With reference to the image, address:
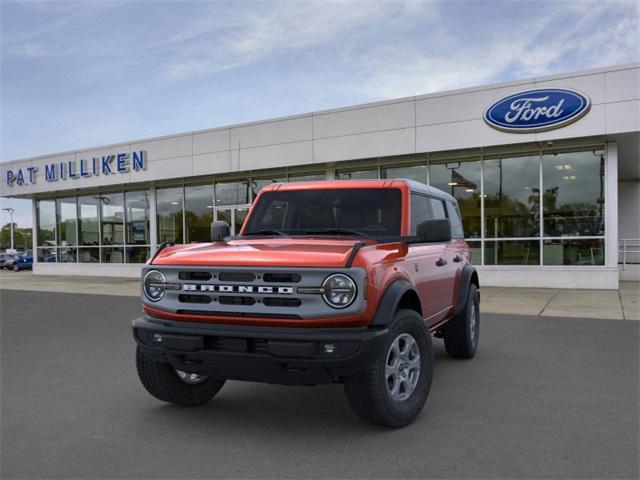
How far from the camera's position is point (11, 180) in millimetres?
25797

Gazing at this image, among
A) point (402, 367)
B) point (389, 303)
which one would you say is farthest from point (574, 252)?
point (389, 303)

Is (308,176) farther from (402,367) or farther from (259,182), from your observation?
(402,367)

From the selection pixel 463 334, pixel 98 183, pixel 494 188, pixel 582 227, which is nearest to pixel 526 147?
pixel 494 188

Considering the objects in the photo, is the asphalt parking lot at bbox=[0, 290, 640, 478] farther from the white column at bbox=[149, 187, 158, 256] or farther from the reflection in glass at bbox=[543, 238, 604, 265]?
the white column at bbox=[149, 187, 158, 256]

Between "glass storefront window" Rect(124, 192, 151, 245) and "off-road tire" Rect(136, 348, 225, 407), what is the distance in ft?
60.8

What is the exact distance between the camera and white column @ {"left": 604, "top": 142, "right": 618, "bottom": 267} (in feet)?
44.8

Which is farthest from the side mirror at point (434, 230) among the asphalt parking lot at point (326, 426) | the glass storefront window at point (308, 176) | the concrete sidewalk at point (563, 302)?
the glass storefront window at point (308, 176)

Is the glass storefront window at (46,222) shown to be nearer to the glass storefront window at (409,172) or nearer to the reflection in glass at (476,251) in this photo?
the glass storefront window at (409,172)

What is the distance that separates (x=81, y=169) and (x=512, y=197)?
1722 centimetres

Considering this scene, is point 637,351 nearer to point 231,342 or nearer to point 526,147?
point 231,342

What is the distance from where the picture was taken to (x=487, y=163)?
15469 millimetres

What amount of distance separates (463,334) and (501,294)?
7.39m

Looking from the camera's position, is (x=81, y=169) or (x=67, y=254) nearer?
(x=81, y=169)

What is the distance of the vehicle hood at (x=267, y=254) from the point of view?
12.1ft
